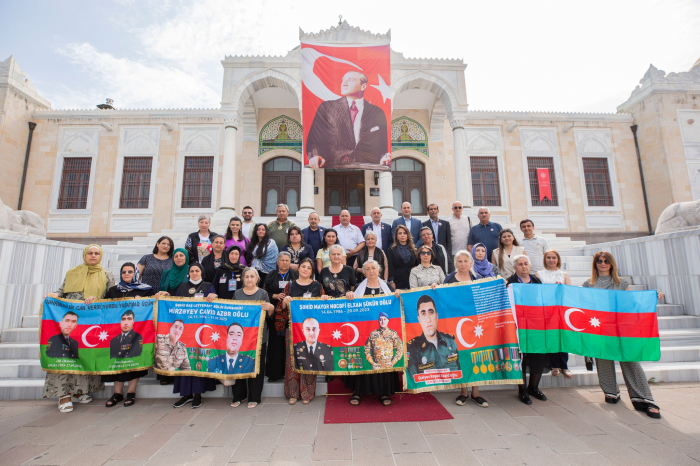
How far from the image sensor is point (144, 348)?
12.4ft

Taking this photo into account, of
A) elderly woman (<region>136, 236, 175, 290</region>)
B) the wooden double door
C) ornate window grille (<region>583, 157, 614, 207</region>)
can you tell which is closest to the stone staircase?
elderly woman (<region>136, 236, 175, 290</region>)

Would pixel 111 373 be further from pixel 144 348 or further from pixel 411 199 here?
pixel 411 199

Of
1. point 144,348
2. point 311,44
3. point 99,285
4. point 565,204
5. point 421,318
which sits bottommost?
point 144,348

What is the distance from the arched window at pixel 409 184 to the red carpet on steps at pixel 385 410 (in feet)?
32.3

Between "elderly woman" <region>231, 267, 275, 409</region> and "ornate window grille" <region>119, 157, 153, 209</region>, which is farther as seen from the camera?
"ornate window grille" <region>119, 157, 153, 209</region>

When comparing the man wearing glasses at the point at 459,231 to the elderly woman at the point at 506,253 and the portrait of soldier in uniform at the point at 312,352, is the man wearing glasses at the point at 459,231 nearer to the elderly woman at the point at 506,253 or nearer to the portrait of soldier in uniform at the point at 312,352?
the elderly woman at the point at 506,253

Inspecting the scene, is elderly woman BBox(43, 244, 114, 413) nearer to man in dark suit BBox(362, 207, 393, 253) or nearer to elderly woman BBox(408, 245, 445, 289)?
elderly woman BBox(408, 245, 445, 289)

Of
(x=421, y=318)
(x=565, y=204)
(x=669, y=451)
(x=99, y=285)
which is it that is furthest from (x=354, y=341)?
(x=565, y=204)

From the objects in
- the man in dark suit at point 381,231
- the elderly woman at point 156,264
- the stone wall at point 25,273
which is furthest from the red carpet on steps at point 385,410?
the stone wall at point 25,273

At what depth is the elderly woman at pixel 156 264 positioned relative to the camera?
4328mm

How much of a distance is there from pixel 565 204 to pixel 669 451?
1214 cm

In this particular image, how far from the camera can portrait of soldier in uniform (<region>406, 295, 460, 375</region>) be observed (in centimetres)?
351

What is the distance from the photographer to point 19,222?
6.04 m

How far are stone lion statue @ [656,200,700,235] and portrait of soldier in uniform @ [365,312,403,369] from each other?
6.33 meters
